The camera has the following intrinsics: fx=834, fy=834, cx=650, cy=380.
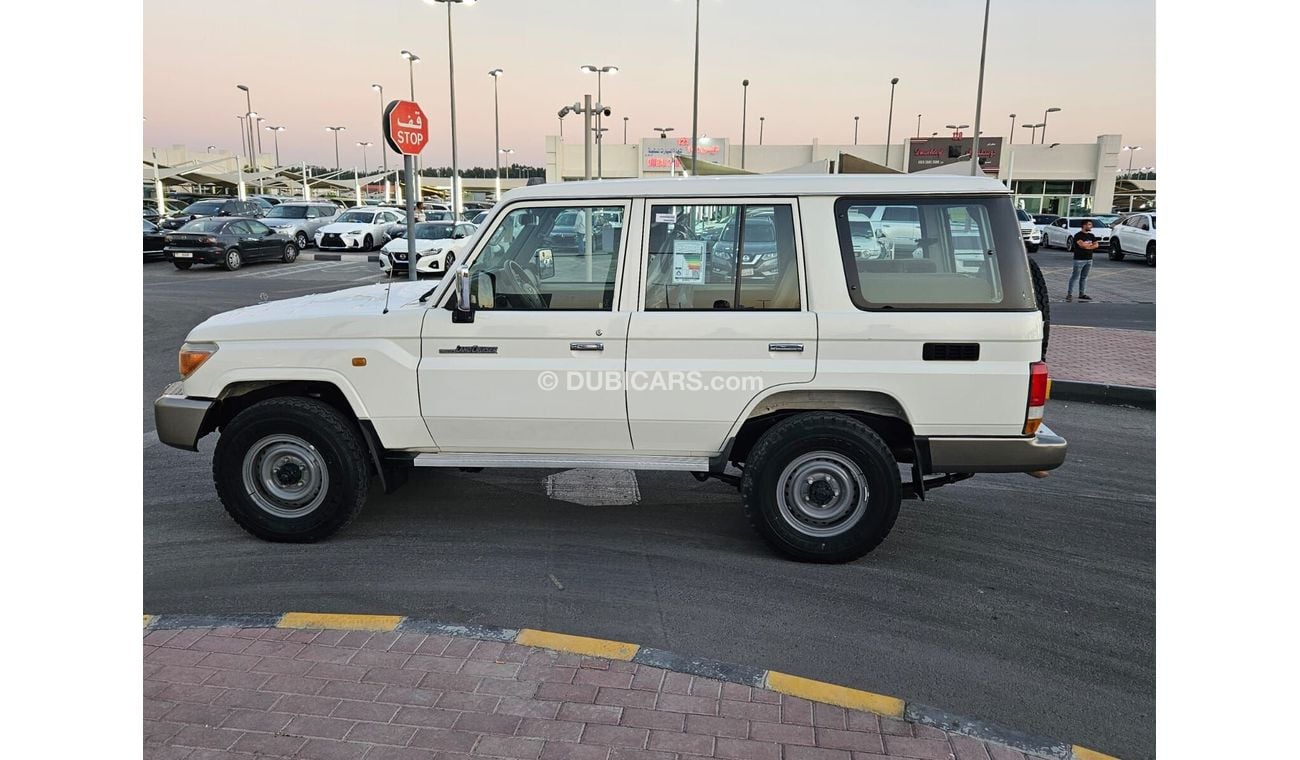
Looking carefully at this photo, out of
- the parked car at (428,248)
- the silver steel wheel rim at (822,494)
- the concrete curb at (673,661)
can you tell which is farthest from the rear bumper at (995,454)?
the parked car at (428,248)

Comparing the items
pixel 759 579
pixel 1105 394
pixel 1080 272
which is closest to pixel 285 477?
pixel 759 579

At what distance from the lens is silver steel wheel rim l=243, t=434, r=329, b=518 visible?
4.84 meters

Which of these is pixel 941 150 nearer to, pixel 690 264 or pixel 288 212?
pixel 288 212

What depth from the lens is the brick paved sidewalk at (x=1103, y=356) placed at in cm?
926

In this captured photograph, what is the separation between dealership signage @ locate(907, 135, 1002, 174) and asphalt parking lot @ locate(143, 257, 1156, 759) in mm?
50535

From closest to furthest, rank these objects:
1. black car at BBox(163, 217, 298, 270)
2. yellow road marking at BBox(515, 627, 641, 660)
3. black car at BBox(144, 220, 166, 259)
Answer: yellow road marking at BBox(515, 627, 641, 660) < black car at BBox(163, 217, 298, 270) < black car at BBox(144, 220, 166, 259)

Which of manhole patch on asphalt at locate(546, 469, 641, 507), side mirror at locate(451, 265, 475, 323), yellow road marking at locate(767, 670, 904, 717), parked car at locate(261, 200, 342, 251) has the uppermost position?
parked car at locate(261, 200, 342, 251)

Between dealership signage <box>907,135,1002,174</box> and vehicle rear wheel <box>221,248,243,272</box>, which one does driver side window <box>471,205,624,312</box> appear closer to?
vehicle rear wheel <box>221,248,243,272</box>

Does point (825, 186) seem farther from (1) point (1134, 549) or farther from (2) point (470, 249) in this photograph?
(1) point (1134, 549)

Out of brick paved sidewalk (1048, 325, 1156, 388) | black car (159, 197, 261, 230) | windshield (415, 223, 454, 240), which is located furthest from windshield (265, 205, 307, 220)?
brick paved sidewalk (1048, 325, 1156, 388)

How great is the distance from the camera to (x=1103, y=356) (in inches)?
418

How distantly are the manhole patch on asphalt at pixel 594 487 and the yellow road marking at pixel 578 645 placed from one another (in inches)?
72.5

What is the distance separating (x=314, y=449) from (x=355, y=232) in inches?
1047

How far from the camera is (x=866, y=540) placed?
4617 mm
